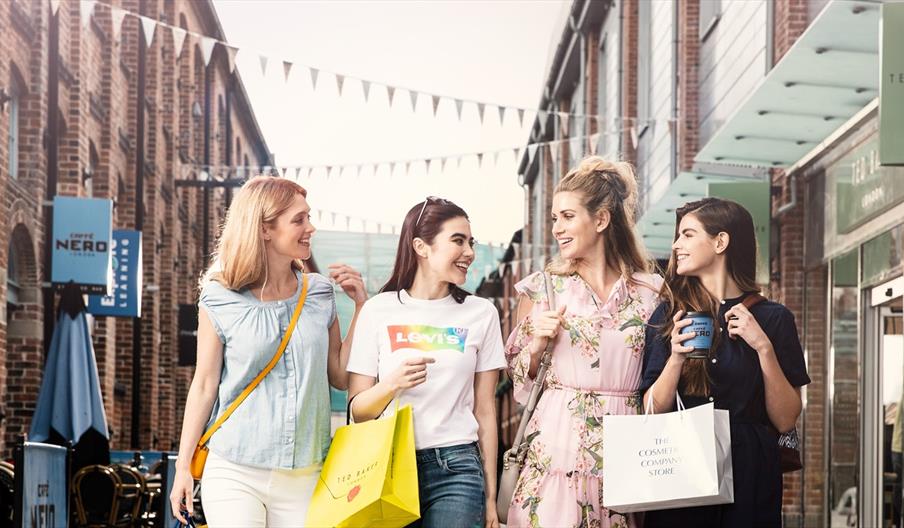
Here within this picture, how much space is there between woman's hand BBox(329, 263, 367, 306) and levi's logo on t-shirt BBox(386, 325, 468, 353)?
233 mm

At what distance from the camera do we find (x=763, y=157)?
14539 mm

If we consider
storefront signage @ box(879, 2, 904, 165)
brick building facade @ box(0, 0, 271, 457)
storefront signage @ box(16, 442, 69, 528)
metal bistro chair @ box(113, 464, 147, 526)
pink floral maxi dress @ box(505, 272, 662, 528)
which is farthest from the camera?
brick building facade @ box(0, 0, 271, 457)

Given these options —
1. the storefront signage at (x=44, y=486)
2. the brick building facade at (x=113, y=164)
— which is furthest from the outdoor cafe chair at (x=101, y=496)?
the brick building facade at (x=113, y=164)

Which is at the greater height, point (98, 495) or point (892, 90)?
point (892, 90)

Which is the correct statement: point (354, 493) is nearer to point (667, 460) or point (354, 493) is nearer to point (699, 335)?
point (667, 460)

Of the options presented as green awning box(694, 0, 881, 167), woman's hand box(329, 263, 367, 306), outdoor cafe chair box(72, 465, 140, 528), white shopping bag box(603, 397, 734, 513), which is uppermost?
green awning box(694, 0, 881, 167)

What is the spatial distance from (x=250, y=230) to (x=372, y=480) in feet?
3.07

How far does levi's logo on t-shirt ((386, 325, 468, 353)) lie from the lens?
4.57m

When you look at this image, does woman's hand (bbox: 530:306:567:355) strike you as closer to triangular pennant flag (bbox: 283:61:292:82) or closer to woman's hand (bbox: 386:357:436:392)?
woman's hand (bbox: 386:357:436:392)

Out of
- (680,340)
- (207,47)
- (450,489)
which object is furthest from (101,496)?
(680,340)

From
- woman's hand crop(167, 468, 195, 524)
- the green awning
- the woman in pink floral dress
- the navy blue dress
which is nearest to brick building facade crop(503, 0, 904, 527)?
the green awning

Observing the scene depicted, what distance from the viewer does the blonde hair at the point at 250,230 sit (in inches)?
182

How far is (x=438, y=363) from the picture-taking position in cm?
455

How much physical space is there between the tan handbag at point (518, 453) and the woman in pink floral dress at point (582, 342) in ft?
0.07
